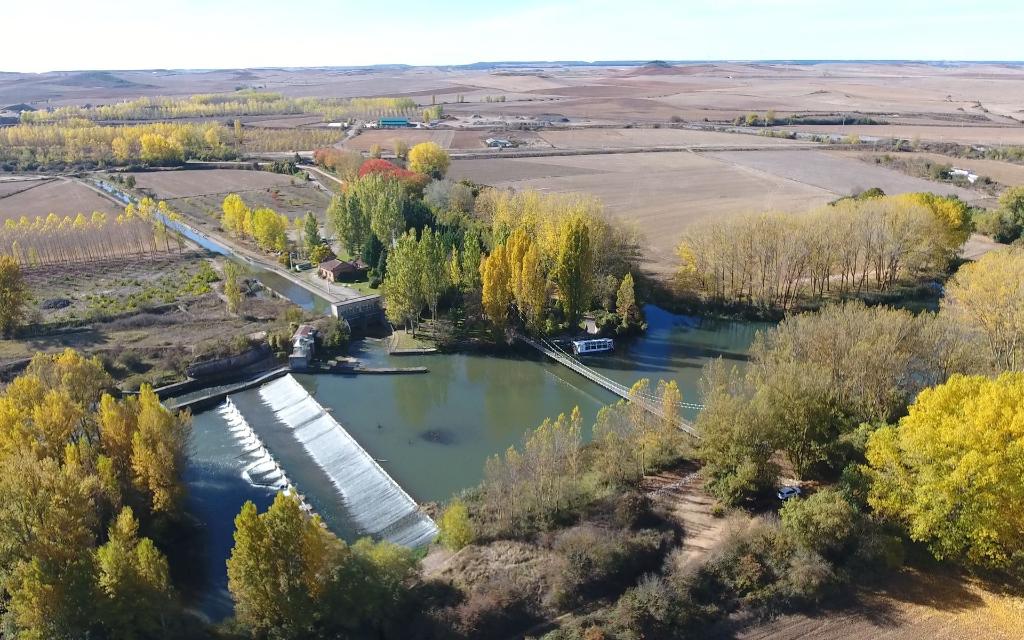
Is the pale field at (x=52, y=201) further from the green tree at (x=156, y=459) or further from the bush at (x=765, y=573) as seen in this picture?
the bush at (x=765, y=573)

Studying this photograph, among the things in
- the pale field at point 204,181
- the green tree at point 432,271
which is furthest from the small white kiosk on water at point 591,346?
the pale field at point 204,181

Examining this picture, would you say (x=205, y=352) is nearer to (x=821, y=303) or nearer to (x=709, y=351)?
(x=709, y=351)

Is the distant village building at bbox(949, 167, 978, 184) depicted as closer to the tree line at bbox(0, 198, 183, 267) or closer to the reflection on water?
the reflection on water

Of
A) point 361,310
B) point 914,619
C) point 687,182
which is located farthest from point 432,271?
point 687,182

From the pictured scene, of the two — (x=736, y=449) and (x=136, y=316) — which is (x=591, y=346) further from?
(x=136, y=316)

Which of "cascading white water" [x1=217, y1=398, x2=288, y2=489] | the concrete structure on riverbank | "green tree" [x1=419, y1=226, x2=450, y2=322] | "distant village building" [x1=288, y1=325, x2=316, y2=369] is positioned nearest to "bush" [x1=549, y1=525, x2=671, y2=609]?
"cascading white water" [x1=217, y1=398, x2=288, y2=489]

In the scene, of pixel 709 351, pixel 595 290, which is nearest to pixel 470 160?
pixel 595 290
